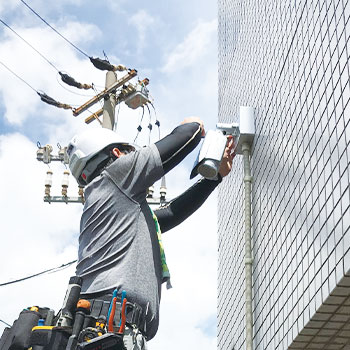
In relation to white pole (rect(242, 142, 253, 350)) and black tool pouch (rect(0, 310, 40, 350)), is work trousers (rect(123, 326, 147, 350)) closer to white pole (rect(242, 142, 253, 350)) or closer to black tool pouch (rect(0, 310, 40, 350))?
black tool pouch (rect(0, 310, 40, 350))

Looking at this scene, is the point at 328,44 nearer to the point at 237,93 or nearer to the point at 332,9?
the point at 332,9

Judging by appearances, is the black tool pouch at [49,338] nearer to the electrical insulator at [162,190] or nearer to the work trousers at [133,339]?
the work trousers at [133,339]

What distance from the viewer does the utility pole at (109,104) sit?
1555 cm

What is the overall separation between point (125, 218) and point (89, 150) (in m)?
0.62

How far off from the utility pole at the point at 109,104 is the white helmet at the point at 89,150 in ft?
30.2

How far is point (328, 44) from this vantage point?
9188mm

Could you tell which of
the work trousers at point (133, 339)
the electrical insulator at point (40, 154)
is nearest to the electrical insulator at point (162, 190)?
the electrical insulator at point (40, 154)

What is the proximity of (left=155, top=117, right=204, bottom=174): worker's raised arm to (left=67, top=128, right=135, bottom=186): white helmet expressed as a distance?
0.42 m

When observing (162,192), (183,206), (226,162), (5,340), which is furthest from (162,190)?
(5,340)

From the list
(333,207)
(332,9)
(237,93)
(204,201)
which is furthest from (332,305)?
(237,93)

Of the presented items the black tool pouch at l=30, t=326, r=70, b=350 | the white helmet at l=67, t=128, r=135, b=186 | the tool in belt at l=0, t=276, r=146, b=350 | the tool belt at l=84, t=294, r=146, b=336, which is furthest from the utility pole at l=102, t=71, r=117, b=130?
the black tool pouch at l=30, t=326, r=70, b=350

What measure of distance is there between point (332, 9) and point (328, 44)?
407 millimetres

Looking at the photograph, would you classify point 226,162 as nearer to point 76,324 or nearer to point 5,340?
point 76,324

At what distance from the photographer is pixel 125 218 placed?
5559mm
